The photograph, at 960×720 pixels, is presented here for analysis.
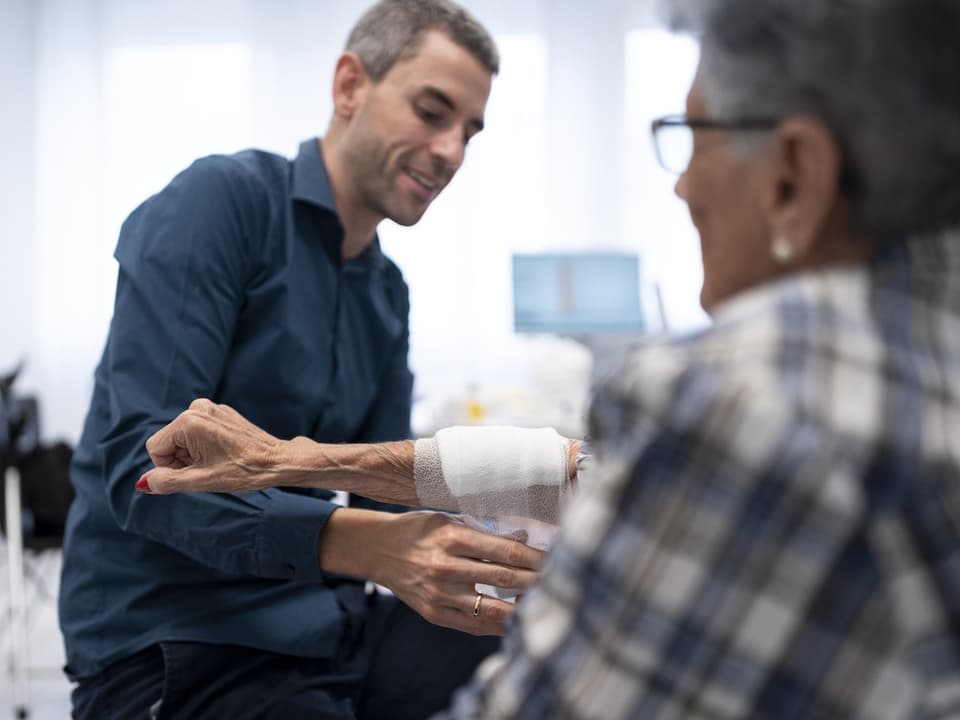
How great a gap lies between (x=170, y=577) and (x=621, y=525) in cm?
95

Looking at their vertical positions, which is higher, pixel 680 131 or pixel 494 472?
pixel 680 131

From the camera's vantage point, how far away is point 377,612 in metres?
1.58

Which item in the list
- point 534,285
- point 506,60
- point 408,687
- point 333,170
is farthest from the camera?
point 506,60

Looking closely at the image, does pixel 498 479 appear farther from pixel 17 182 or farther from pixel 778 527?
pixel 17 182

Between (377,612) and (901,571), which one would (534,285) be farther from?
(901,571)

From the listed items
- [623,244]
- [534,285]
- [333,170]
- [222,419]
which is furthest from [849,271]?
[623,244]

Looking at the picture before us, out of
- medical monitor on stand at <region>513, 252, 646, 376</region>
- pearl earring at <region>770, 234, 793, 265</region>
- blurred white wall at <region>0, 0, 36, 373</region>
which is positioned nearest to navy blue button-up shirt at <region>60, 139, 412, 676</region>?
pearl earring at <region>770, 234, 793, 265</region>

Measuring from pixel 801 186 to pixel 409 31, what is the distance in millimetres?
1244

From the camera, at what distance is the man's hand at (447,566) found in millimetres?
1131

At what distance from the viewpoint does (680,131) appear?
74 centimetres

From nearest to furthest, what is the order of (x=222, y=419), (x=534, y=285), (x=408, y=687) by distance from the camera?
(x=222, y=419), (x=408, y=687), (x=534, y=285)

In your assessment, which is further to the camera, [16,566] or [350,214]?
[16,566]

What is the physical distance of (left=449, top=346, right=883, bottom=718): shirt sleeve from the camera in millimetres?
541

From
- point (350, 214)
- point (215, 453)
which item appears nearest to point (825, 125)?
point (215, 453)
